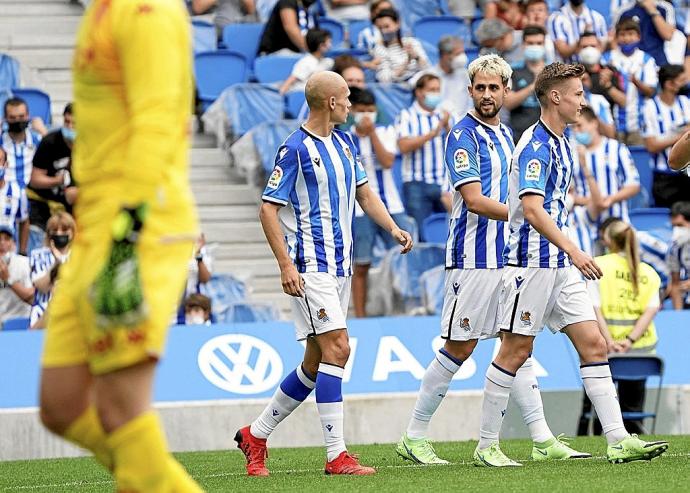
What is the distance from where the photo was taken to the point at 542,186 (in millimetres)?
8117

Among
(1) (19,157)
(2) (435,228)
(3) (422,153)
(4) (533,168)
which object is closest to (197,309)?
(1) (19,157)

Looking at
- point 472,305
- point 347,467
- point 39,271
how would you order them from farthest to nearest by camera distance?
point 39,271 → point 472,305 → point 347,467

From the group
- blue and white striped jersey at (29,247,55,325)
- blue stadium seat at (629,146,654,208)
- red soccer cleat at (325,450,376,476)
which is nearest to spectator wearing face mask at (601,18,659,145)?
blue stadium seat at (629,146,654,208)

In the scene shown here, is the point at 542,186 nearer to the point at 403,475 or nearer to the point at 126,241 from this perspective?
the point at 403,475

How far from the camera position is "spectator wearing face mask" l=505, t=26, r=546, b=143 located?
1481cm

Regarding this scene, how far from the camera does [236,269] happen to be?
15.0 meters

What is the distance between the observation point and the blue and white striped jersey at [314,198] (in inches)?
335

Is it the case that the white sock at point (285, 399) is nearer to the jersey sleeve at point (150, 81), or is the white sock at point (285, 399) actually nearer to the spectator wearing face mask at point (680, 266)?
the jersey sleeve at point (150, 81)

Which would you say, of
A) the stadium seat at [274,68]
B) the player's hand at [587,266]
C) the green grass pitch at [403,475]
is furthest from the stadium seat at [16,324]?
the player's hand at [587,266]

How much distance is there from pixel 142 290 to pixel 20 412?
22.4ft

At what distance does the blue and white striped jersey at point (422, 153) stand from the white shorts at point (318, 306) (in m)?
6.13

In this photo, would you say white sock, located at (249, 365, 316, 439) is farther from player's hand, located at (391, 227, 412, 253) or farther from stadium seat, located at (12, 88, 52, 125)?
stadium seat, located at (12, 88, 52, 125)

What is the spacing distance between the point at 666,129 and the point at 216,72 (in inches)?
194

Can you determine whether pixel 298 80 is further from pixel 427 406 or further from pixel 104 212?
pixel 104 212
